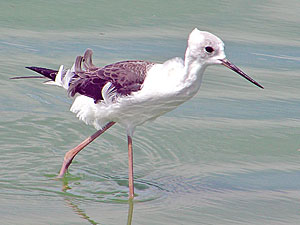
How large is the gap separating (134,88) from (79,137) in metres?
1.46

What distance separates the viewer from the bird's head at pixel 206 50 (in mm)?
5543

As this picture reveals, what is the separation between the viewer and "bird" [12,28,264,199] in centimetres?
559

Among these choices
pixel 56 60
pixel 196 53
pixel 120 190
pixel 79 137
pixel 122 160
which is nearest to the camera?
pixel 196 53

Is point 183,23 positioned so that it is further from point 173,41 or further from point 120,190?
point 120,190

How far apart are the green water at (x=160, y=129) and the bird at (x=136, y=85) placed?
12.3 inches

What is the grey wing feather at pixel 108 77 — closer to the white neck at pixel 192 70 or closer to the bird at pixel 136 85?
the bird at pixel 136 85

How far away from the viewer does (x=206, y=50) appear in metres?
5.56

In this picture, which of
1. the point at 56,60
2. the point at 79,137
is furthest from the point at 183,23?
the point at 79,137

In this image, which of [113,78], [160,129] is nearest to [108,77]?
[113,78]

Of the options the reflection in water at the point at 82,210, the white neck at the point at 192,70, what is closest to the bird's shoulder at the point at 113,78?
the white neck at the point at 192,70

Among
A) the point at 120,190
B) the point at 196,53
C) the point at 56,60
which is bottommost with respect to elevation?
the point at 120,190

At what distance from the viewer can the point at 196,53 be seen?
5.57m

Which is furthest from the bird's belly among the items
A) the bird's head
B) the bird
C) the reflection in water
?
the reflection in water

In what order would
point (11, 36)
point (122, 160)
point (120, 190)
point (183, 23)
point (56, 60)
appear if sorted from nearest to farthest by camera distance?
point (120, 190) → point (122, 160) → point (56, 60) → point (11, 36) → point (183, 23)
